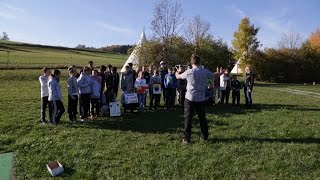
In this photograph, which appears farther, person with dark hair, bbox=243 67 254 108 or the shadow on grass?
person with dark hair, bbox=243 67 254 108

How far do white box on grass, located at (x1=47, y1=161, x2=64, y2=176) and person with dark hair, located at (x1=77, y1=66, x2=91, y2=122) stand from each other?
15.9 ft

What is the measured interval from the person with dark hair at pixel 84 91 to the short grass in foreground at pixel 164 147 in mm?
612

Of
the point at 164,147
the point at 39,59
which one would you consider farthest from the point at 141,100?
the point at 39,59

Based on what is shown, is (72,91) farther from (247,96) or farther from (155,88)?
(247,96)

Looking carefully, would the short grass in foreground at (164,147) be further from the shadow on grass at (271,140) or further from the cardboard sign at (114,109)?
the cardboard sign at (114,109)

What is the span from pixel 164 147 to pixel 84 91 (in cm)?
440

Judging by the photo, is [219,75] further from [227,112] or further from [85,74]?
[85,74]

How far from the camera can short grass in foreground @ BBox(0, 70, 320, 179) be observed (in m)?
8.73

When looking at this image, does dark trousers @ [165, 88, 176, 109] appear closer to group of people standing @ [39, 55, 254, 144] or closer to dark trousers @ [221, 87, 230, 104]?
group of people standing @ [39, 55, 254, 144]

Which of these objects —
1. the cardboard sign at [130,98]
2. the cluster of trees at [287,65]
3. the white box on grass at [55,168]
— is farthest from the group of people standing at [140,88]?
the cluster of trees at [287,65]

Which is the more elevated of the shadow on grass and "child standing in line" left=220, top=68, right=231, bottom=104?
"child standing in line" left=220, top=68, right=231, bottom=104

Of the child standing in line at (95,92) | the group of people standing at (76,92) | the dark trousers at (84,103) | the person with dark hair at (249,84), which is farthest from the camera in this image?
the person with dark hair at (249,84)

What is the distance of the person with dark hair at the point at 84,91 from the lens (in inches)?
531

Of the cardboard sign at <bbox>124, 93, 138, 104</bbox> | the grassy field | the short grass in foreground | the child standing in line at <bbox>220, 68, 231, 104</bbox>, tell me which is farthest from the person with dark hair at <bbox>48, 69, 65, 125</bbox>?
the grassy field
